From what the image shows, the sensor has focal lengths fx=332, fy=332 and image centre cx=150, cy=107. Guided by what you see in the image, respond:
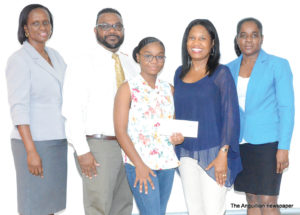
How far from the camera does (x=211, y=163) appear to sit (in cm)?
222

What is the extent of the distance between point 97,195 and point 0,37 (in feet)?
7.25

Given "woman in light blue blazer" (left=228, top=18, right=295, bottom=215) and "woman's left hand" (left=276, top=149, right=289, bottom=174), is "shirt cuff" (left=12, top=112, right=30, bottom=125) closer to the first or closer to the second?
"woman in light blue blazer" (left=228, top=18, right=295, bottom=215)

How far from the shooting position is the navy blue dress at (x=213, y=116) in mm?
2219

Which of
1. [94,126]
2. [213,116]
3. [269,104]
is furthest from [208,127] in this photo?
[94,126]

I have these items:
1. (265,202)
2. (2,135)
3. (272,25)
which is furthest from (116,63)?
(272,25)

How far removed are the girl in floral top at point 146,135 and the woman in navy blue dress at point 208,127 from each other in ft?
0.44

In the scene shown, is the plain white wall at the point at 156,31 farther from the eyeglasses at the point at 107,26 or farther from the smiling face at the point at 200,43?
the smiling face at the point at 200,43

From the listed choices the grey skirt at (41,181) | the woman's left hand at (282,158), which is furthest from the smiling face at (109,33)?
the woman's left hand at (282,158)

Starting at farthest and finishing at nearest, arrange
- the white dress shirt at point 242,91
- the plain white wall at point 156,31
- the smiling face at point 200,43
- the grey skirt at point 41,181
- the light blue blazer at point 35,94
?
the plain white wall at point 156,31 < the white dress shirt at point 242,91 < the grey skirt at point 41,181 < the light blue blazer at point 35,94 < the smiling face at point 200,43

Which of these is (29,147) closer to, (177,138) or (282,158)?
(177,138)

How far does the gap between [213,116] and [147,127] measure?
454mm

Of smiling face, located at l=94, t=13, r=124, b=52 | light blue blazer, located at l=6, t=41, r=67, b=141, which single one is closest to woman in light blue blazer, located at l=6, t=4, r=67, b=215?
light blue blazer, located at l=6, t=41, r=67, b=141

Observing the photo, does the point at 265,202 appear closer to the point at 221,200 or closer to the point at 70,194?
the point at 221,200

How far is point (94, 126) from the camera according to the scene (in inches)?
96.7
